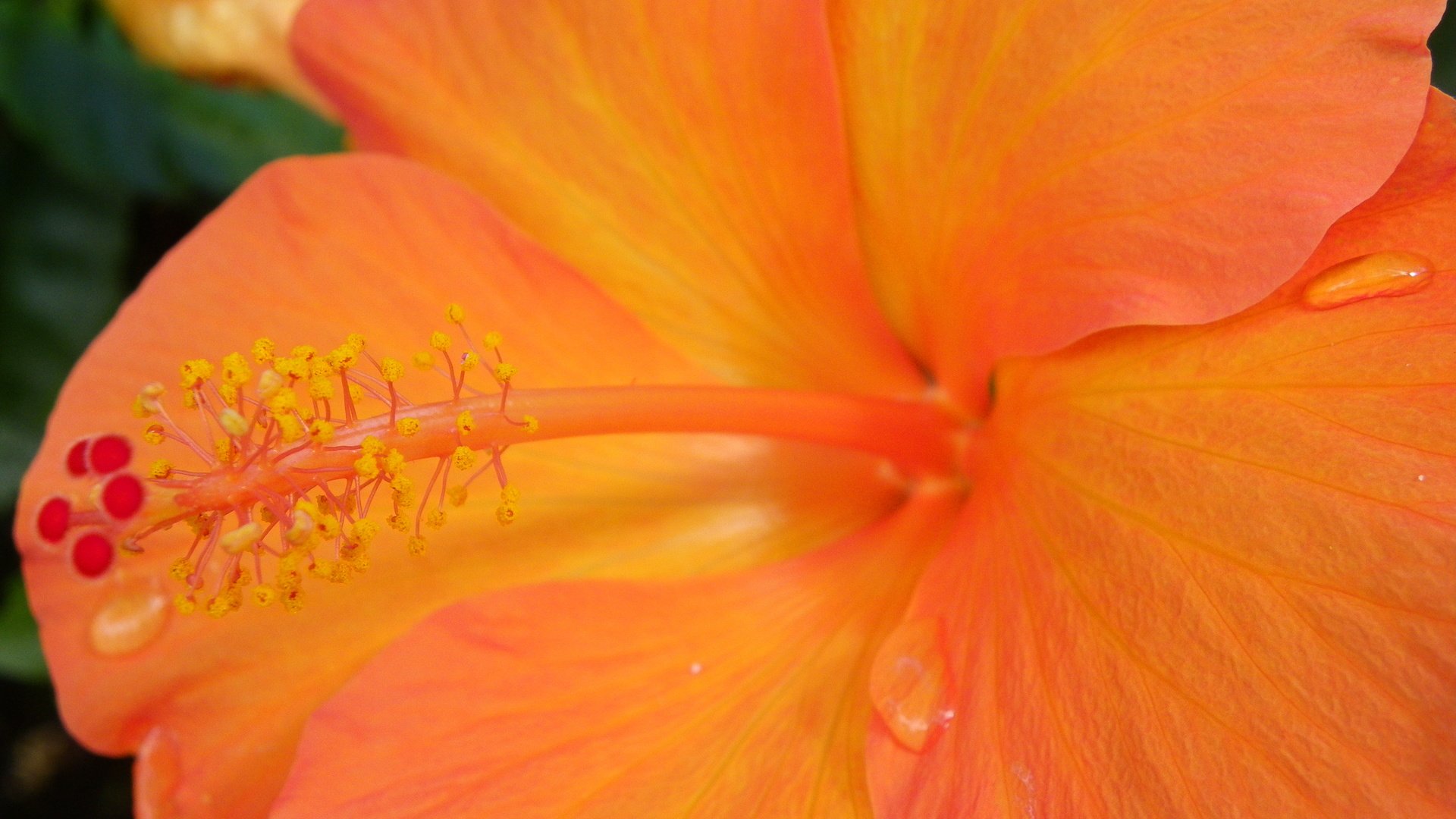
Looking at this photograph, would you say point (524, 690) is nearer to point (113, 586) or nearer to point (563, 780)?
point (563, 780)

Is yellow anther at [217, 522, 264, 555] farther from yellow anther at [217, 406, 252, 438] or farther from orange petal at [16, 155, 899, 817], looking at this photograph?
orange petal at [16, 155, 899, 817]

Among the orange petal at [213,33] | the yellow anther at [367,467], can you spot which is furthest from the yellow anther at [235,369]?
the orange petal at [213,33]

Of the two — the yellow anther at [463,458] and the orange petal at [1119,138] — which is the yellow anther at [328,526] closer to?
the yellow anther at [463,458]

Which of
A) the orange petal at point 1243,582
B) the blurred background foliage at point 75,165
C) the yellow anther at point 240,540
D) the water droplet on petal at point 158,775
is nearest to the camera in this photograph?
the orange petal at point 1243,582

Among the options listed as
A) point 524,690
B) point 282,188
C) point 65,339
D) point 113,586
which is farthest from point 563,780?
point 65,339

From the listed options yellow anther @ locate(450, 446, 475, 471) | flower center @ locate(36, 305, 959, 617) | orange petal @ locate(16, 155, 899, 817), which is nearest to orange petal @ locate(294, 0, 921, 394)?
orange petal @ locate(16, 155, 899, 817)

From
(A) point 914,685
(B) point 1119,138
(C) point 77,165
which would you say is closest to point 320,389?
(A) point 914,685

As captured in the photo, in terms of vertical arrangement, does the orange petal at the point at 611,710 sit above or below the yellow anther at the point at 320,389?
below

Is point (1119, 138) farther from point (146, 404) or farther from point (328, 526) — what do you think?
point (146, 404)
